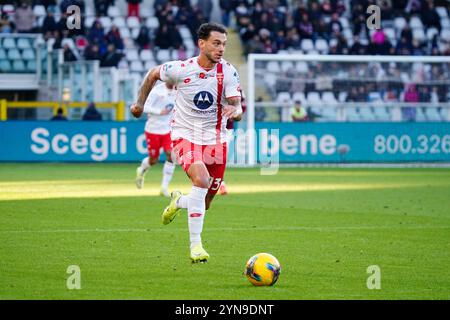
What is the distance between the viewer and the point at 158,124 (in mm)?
21000

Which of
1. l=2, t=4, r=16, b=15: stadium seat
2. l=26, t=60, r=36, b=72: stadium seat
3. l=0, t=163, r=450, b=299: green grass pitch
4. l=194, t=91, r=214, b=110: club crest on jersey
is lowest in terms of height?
l=0, t=163, r=450, b=299: green grass pitch

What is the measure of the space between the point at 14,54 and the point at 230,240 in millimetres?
22584

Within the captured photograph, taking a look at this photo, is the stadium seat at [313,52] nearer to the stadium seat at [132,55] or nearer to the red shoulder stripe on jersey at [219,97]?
the stadium seat at [132,55]

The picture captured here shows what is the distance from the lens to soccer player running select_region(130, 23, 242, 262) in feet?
36.8

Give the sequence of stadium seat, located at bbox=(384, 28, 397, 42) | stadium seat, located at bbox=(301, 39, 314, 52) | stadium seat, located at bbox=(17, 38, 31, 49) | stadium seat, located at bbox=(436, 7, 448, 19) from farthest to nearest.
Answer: stadium seat, located at bbox=(436, 7, 448, 19) → stadium seat, located at bbox=(384, 28, 397, 42) → stadium seat, located at bbox=(301, 39, 314, 52) → stadium seat, located at bbox=(17, 38, 31, 49)

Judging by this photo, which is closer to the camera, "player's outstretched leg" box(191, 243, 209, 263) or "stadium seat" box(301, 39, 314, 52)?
"player's outstretched leg" box(191, 243, 209, 263)

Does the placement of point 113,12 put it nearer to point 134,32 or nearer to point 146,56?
point 134,32

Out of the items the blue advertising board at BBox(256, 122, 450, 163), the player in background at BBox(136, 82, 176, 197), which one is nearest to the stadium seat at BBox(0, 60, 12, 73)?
the blue advertising board at BBox(256, 122, 450, 163)

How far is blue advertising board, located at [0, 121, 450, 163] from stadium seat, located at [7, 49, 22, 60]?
5057 millimetres

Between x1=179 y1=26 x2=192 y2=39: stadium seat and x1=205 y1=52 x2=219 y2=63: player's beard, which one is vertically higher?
x1=179 y1=26 x2=192 y2=39: stadium seat

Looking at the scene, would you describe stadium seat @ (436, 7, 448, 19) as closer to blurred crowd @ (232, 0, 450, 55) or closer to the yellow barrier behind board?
blurred crowd @ (232, 0, 450, 55)

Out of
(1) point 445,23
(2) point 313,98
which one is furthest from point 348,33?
(2) point 313,98
